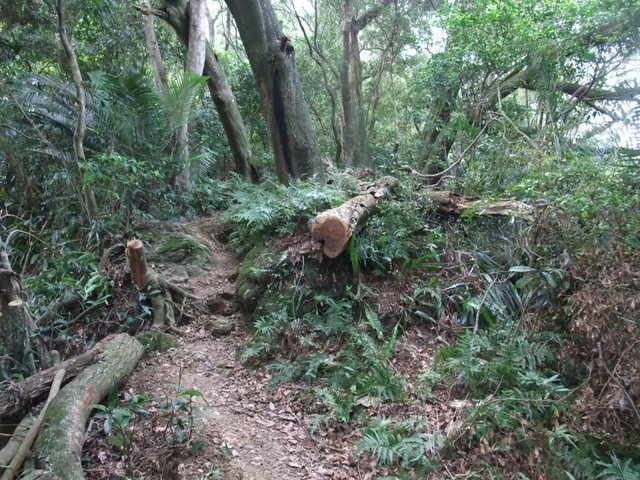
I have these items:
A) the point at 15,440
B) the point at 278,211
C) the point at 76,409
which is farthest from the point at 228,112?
the point at 15,440

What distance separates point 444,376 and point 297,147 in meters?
5.13

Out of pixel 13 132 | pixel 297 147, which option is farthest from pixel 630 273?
pixel 13 132

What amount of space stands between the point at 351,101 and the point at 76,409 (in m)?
11.5

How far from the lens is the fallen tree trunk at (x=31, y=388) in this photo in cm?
311

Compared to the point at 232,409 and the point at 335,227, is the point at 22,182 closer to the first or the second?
the point at 335,227

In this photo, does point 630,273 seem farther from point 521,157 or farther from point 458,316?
point 521,157

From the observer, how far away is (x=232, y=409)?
3.78 m

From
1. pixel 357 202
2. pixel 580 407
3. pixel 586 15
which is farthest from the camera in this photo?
pixel 586 15

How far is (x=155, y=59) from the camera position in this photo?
9.14 m

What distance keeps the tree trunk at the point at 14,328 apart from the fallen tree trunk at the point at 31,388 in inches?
16.6

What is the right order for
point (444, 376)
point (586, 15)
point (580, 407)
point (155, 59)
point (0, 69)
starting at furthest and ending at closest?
point (155, 59) → point (586, 15) → point (0, 69) → point (444, 376) → point (580, 407)

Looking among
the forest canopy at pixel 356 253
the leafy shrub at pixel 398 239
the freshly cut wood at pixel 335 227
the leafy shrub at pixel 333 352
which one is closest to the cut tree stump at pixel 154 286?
the forest canopy at pixel 356 253

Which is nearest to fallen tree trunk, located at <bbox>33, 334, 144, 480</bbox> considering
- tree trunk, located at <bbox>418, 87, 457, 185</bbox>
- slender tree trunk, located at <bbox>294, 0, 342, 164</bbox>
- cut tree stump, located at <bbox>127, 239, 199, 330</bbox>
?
cut tree stump, located at <bbox>127, 239, 199, 330</bbox>

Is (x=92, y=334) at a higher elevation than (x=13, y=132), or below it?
below
